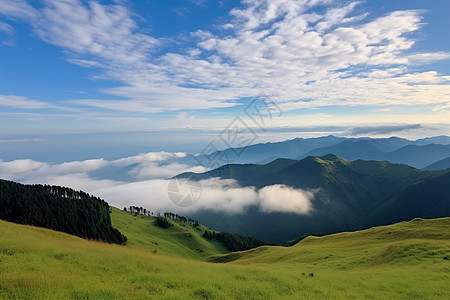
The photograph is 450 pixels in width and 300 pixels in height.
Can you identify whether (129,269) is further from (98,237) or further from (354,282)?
(98,237)

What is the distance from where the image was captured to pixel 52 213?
274 feet

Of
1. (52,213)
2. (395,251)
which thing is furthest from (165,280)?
(52,213)

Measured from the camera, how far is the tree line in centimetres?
7725

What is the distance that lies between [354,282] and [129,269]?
73.3ft

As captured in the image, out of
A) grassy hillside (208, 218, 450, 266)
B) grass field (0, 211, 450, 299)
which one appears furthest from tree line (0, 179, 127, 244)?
grassy hillside (208, 218, 450, 266)

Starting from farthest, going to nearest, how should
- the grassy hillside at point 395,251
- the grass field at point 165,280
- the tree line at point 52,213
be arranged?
1. the tree line at point 52,213
2. the grassy hillside at point 395,251
3. the grass field at point 165,280

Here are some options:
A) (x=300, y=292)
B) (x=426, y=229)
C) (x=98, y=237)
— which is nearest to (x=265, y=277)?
(x=300, y=292)

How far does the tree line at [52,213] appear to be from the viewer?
77.2 m

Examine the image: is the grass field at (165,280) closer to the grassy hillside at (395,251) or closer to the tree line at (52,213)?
the grassy hillside at (395,251)

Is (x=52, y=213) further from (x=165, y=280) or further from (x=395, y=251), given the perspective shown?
(x=395, y=251)

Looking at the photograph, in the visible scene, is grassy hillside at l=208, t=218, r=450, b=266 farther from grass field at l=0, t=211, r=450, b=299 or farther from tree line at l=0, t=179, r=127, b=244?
tree line at l=0, t=179, r=127, b=244

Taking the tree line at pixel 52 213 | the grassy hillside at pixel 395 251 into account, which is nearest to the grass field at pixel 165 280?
the grassy hillside at pixel 395 251

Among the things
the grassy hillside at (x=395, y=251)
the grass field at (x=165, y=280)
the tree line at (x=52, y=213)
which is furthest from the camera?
the tree line at (x=52, y=213)

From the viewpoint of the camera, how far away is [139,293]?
1384 cm
